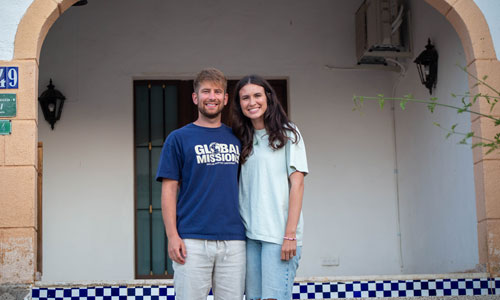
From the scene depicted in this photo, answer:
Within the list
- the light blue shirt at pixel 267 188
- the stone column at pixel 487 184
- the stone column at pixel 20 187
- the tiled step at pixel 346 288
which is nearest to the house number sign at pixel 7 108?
the stone column at pixel 20 187

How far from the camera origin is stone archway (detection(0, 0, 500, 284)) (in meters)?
4.82

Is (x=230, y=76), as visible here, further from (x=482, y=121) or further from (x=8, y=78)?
(x=482, y=121)

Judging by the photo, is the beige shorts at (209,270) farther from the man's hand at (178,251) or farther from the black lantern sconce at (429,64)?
the black lantern sconce at (429,64)

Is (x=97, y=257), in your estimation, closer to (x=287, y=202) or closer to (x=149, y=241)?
(x=149, y=241)

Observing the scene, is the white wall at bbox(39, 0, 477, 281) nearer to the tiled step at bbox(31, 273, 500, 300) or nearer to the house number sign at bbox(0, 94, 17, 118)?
the tiled step at bbox(31, 273, 500, 300)

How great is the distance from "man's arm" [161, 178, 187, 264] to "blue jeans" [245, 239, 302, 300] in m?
0.32

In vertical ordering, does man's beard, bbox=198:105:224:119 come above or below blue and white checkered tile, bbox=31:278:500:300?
above

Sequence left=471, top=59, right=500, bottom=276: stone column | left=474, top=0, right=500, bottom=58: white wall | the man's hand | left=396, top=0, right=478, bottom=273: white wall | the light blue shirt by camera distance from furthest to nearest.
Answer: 1. left=396, top=0, right=478, bottom=273: white wall
2. left=474, top=0, right=500, bottom=58: white wall
3. left=471, top=59, right=500, bottom=276: stone column
4. the light blue shirt
5. the man's hand

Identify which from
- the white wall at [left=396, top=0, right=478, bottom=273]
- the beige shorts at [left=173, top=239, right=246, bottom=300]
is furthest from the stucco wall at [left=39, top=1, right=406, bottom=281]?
the beige shorts at [left=173, top=239, right=246, bottom=300]

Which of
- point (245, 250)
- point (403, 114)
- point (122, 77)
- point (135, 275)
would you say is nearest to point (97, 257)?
point (135, 275)

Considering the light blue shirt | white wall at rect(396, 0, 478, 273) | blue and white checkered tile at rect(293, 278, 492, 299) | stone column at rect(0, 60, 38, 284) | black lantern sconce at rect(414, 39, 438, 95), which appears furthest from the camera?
black lantern sconce at rect(414, 39, 438, 95)

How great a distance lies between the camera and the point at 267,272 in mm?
3270

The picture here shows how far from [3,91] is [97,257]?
228cm

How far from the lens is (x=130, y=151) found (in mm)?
6992
